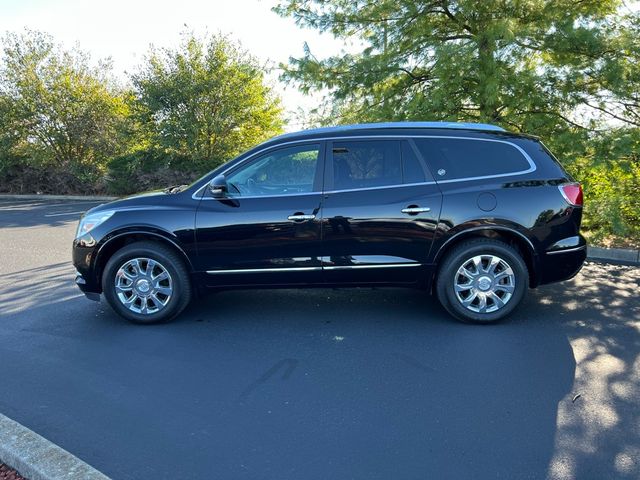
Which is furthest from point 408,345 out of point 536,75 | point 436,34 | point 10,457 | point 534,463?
point 436,34

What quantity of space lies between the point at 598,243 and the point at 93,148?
18.6m

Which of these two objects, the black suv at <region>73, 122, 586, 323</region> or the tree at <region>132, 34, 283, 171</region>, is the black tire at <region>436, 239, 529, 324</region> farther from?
the tree at <region>132, 34, 283, 171</region>

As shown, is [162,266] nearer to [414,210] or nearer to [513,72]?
[414,210]

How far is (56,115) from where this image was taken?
20188 mm

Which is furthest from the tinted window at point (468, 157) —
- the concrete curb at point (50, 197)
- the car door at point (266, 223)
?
the concrete curb at point (50, 197)

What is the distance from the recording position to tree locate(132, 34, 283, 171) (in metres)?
17.0

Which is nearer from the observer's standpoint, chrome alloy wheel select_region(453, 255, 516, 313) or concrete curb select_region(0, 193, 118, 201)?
chrome alloy wheel select_region(453, 255, 516, 313)

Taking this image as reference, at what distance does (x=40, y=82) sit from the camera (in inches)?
794

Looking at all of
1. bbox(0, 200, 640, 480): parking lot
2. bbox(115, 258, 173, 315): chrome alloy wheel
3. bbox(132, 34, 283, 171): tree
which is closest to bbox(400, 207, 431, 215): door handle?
bbox(0, 200, 640, 480): parking lot

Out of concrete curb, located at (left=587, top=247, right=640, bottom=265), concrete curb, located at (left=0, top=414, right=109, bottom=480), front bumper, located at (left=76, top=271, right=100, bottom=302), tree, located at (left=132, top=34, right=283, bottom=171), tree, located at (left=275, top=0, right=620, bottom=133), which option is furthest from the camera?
tree, located at (left=132, top=34, right=283, bottom=171)

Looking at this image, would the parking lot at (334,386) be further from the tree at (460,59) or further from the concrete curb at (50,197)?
the concrete curb at (50,197)

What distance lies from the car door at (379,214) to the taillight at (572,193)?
111 centimetres

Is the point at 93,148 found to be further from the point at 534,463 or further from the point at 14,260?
the point at 534,463

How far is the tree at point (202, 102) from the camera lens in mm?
16984
